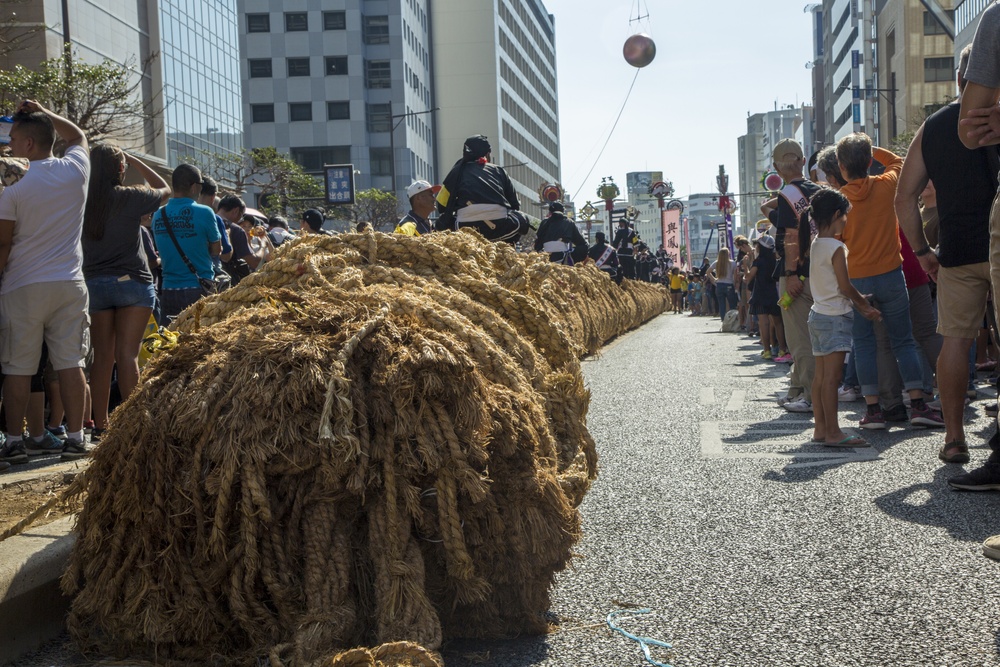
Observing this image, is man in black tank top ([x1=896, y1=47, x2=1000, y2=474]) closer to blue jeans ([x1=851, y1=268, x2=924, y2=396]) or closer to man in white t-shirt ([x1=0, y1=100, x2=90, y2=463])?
blue jeans ([x1=851, y1=268, x2=924, y2=396])

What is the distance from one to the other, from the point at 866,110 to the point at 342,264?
111305 mm

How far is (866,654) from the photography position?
10.6 ft

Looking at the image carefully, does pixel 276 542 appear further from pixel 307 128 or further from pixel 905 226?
pixel 307 128

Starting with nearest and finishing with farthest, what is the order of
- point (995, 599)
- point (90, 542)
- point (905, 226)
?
point (90, 542) → point (995, 599) → point (905, 226)

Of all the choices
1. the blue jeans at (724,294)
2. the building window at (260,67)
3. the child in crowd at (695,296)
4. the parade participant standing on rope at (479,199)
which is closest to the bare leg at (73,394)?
the parade participant standing on rope at (479,199)

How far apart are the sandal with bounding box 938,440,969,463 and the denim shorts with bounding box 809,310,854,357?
1.08 metres

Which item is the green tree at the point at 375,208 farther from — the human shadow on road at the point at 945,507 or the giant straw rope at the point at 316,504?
the giant straw rope at the point at 316,504

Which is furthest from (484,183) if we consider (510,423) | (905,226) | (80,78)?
(80,78)

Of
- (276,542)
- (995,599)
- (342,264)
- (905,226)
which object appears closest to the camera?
(276,542)

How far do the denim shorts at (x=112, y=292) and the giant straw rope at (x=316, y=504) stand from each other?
3637mm

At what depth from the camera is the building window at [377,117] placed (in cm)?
8444

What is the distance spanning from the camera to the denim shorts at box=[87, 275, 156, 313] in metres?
6.95

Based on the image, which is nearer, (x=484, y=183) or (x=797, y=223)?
(x=797, y=223)

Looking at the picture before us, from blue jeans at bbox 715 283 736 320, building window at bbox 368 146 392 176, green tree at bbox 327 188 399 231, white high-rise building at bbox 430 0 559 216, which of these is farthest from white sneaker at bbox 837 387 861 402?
white high-rise building at bbox 430 0 559 216
